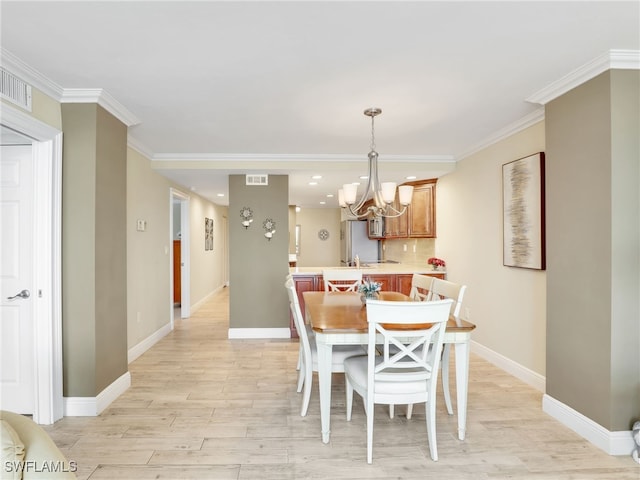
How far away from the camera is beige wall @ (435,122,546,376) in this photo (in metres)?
3.32

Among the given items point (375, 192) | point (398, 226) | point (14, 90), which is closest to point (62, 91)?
point (14, 90)

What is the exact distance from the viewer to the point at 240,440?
2.41m

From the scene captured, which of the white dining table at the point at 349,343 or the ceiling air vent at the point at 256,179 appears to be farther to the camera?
the ceiling air vent at the point at 256,179

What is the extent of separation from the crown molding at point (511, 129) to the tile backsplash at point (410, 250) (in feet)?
5.50

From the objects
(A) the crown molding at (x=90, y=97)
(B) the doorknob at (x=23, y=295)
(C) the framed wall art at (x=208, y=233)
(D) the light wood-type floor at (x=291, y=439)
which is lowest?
(D) the light wood-type floor at (x=291, y=439)

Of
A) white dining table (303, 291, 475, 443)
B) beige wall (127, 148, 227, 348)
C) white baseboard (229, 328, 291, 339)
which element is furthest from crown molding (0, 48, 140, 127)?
A: white baseboard (229, 328, 291, 339)

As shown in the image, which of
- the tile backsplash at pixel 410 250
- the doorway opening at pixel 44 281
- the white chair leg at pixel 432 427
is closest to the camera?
the white chair leg at pixel 432 427

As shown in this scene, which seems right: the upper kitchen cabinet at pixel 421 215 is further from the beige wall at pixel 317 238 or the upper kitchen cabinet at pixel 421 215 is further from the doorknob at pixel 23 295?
the beige wall at pixel 317 238

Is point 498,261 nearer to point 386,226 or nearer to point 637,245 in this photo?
point 637,245

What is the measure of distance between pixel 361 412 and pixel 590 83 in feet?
9.04

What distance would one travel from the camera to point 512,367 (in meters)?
3.60

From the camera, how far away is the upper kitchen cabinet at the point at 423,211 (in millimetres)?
5328

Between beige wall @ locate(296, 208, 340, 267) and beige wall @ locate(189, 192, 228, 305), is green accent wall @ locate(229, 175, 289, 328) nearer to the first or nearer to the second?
beige wall @ locate(189, 192, 228, 305)

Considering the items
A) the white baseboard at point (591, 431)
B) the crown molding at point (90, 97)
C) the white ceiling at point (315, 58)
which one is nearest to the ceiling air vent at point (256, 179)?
the white ceiling at point (315, 58)
